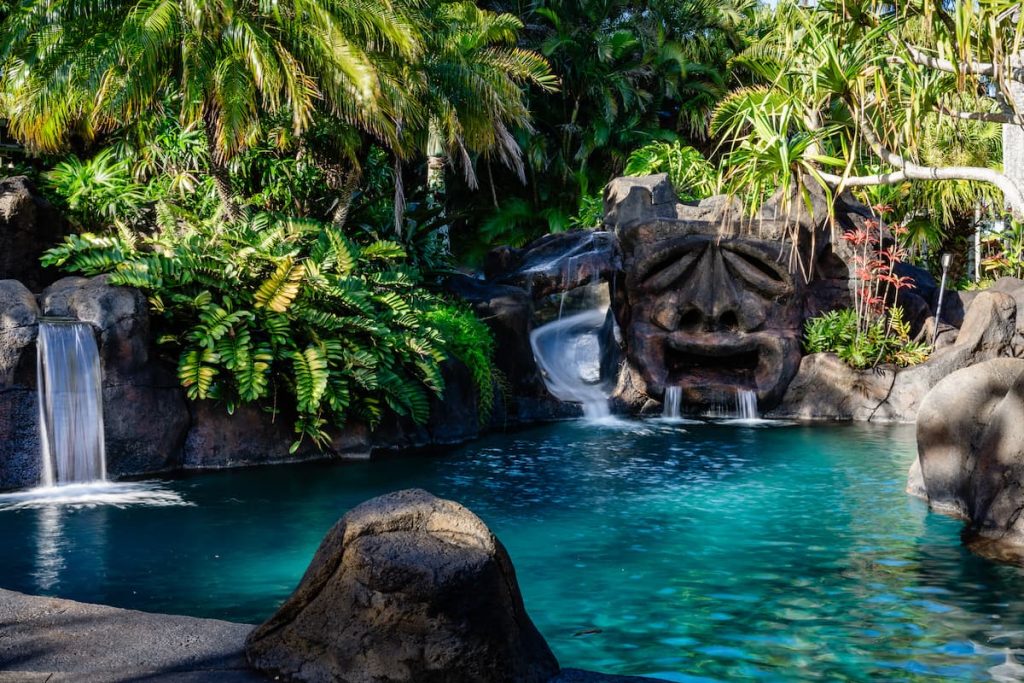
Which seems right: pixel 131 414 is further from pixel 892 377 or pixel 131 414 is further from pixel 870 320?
pixel 870 320

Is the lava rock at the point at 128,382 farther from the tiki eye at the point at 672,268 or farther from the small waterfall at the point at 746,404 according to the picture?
the small waterfall at the point at 746,404

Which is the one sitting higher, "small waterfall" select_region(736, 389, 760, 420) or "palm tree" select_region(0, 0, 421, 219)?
"palm tree" select_region(0, 0, 421, 219)

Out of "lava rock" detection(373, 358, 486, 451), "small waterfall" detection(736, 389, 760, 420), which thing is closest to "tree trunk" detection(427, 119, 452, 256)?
"lava rock" detection(373, 358, 486, 451)

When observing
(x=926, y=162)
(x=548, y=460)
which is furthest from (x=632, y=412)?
(x=926, y=162)

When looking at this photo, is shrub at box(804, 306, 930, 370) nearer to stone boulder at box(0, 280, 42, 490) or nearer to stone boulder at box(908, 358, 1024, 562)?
stone boulder at box(908, 358, 1024, 562)

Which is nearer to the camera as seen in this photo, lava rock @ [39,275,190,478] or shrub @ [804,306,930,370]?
lava rock @ [39,275,190,478]

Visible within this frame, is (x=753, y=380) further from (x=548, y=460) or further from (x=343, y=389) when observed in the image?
(x=343, y=389)

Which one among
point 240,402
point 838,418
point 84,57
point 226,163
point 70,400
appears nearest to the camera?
point 70,400

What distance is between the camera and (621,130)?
98.9 ft

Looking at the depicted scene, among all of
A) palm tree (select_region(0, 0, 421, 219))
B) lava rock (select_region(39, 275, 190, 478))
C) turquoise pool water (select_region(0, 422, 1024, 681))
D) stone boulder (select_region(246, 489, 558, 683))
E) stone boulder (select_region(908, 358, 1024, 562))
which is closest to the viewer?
stone boulder (select_region(246, 489, 558, 683))

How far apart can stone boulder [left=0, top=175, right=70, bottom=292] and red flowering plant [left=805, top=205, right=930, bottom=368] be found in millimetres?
11220

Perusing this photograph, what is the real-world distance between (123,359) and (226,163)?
4915 mm

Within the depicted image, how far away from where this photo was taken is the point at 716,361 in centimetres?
1719

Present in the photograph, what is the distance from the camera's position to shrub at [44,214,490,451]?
11211 millimetres
